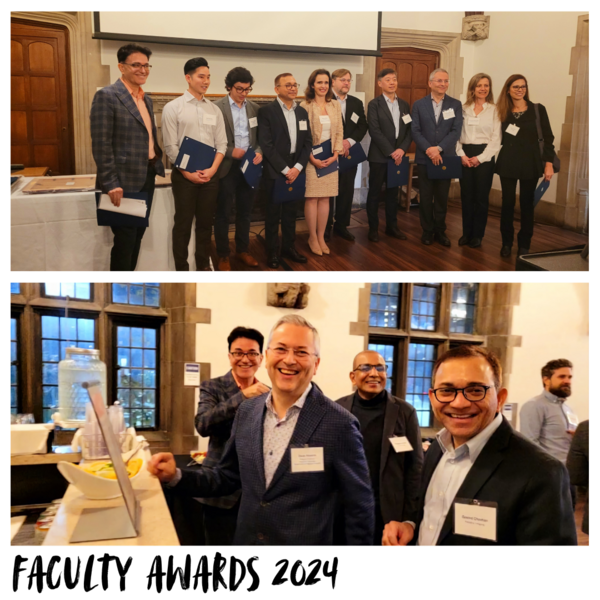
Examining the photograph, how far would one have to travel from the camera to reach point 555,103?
9.11ft

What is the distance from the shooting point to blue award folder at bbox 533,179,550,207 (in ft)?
9.46

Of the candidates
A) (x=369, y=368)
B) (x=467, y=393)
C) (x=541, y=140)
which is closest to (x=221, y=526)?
(x=369, y=368)

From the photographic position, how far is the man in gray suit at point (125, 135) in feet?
8.20

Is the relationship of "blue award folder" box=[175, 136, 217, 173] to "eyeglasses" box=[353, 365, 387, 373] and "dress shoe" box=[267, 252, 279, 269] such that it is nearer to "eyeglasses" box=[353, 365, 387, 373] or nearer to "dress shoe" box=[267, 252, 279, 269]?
"dress shoe" box=[267, 252, 279, 269]

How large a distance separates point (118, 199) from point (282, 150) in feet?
→ 2.50

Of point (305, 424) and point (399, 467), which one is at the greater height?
point (305, 424)

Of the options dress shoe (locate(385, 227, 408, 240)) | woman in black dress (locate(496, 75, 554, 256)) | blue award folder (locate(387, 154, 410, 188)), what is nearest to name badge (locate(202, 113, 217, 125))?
blue award folder (locate(387, 154, 410, 188))

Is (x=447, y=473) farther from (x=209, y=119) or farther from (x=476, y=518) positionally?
(x=209, y=119)

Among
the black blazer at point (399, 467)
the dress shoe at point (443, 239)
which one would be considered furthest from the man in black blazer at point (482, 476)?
the dress shoe at point (443, 239)

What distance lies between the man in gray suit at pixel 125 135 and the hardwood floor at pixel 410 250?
457 mm

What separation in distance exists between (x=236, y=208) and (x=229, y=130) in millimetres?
349

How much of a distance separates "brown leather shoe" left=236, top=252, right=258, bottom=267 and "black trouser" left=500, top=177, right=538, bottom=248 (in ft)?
4.00

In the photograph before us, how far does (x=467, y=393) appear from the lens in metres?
1.92
